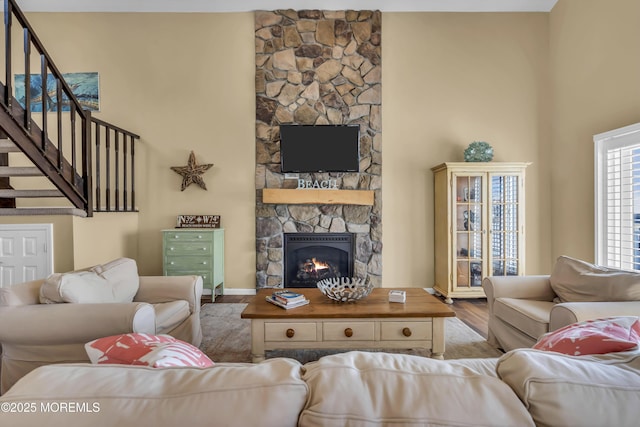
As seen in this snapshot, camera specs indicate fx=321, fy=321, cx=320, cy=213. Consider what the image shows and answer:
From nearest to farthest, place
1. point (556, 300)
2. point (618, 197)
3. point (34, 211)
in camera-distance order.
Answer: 1. point (556, 300)
2. point (34, 211)
3. point (618, 197)

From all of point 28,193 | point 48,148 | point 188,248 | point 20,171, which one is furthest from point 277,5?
point 28,193

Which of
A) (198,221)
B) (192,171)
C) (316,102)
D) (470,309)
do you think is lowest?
(470,309)

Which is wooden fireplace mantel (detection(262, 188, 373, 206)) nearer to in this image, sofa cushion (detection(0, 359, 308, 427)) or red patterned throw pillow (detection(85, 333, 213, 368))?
red patterned throw pillow (detection(85, 333, 213, 368))

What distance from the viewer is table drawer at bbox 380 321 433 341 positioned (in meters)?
2.13

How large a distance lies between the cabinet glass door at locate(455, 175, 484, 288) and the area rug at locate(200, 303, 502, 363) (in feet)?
2.69

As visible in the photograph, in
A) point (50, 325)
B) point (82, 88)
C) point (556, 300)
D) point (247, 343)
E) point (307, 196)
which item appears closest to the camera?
point (50, 325)

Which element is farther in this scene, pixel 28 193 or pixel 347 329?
pixel 28 193

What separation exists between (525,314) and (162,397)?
7.73 ft

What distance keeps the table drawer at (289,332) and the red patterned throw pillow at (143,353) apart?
1158 mm

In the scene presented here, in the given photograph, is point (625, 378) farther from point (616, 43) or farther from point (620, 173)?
point (616, 43)

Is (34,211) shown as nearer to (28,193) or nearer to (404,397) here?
(28,193)

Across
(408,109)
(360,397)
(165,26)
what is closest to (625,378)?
(360,397)

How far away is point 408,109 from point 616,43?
6.93ft

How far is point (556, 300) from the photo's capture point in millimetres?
2484
